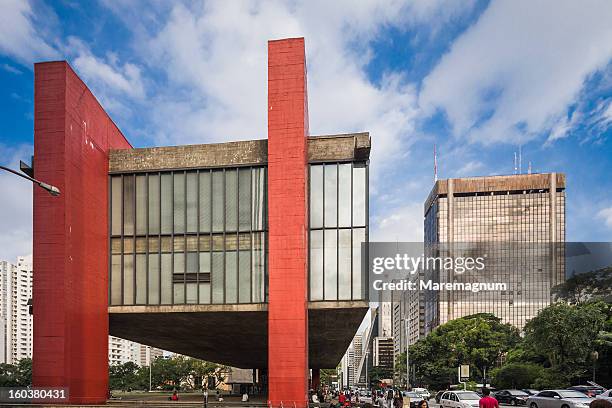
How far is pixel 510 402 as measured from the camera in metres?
41.3

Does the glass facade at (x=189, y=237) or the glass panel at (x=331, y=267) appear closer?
the glass panel at (x=331, y=267)

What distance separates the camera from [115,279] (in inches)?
1073

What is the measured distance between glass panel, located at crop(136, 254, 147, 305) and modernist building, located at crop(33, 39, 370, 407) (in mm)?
50

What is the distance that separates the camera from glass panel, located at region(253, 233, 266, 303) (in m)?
25.9

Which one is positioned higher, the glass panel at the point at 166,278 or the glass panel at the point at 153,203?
the glass panel at the point at 153,203

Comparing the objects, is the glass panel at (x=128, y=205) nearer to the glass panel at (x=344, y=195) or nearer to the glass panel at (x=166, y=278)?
the glass panel at (x=166, y=278)

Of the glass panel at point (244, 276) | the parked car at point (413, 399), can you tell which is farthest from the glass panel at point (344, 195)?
the parked car at point (413, 399)

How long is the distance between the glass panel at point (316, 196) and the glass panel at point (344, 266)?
1361mm

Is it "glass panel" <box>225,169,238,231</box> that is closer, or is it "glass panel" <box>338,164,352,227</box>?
"glass panel" <box>338,164,352,227</box>

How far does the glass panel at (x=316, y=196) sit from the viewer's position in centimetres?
2628

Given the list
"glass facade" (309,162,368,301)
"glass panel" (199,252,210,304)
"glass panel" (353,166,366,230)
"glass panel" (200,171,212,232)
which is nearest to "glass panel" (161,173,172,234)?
"glass panel" (200,171,212,232)

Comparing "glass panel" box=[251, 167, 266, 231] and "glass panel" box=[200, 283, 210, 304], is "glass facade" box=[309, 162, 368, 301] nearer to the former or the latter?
"glass panel" box=[251, 167, 266, 231]

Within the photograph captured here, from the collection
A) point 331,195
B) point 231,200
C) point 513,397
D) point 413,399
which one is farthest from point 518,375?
point 231,200

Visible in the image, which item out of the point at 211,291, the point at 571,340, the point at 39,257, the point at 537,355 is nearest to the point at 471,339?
the point at 537,355
